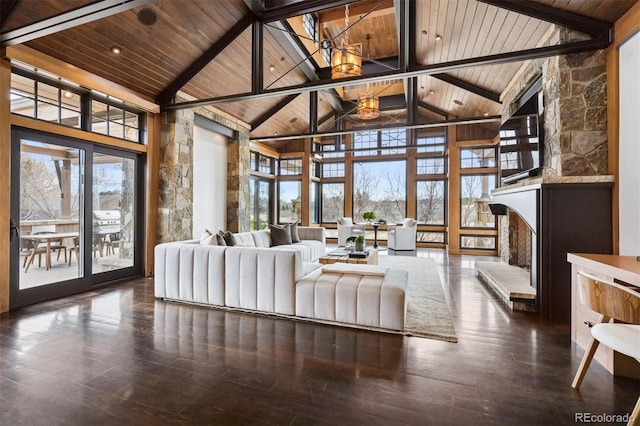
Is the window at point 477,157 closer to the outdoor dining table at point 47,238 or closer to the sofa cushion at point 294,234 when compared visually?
the sofa cushion at point 294,234

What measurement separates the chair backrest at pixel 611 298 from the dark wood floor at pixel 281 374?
63 centimetres

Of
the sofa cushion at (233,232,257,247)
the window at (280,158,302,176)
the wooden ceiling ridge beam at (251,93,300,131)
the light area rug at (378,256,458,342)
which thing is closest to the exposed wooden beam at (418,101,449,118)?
the wooden ceiling ridge beam at (251,93,300,131)

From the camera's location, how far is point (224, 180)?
24.4ft

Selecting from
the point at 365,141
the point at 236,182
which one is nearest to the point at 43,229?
the point at 236,182

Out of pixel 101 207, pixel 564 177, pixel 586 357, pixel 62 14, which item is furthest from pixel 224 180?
pixel 586 357

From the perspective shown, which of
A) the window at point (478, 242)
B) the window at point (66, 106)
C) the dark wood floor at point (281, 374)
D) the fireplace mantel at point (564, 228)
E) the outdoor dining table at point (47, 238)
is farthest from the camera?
the window at point (478, 242)

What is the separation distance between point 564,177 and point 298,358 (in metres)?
3.39

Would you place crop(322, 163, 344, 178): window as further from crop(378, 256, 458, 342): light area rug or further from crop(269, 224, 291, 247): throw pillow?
crop(378, 256, 458, 342): light area rug

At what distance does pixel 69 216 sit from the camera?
14.1 feet

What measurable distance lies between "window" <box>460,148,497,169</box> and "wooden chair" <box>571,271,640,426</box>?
708 centimetres

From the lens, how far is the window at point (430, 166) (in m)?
9.56

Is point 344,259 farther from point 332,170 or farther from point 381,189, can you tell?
point 332,170

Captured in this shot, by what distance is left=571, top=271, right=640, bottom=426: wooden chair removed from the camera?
163 centimetres

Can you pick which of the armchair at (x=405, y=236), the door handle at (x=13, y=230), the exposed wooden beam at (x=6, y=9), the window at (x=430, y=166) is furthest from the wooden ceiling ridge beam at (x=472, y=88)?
the door handle at (x=13, y=230)
